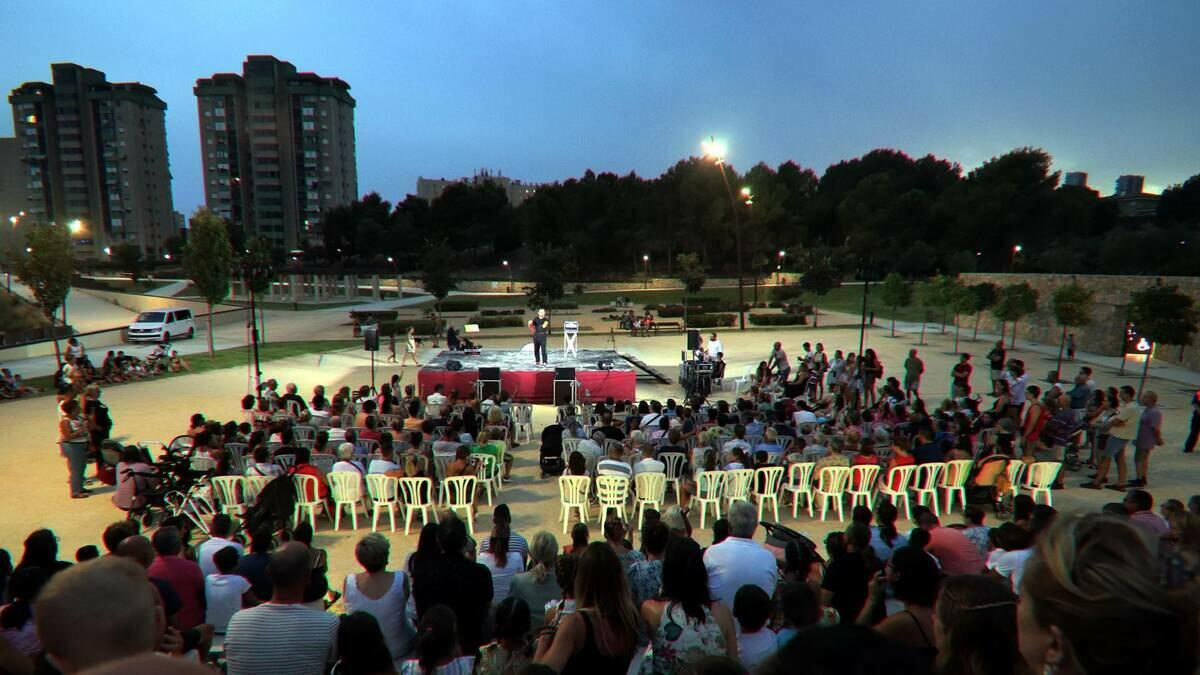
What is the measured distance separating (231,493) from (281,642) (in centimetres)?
497

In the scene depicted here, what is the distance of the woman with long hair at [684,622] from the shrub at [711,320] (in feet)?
98.9

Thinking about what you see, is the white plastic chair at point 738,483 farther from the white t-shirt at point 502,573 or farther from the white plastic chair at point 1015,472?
the white t-shirt at point 502,573

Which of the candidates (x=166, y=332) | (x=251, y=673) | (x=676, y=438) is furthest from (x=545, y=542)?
(x=166, y=332)

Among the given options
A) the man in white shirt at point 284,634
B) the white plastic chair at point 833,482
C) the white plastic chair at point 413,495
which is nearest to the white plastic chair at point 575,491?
the white plastic chair at point 413,495

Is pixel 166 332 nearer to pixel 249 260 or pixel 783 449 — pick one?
pixel 249 260

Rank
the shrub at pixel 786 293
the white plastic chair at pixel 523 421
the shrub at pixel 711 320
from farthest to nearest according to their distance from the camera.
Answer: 1. the shrub at pixel 786 293
2. the shrub at pixel 711 320
3. the white plastic chair at pixel 523 421

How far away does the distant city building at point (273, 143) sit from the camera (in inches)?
4262

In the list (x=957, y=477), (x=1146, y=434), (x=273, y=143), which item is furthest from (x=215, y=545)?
(x=273, y=143)

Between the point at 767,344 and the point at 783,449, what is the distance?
18.1 m

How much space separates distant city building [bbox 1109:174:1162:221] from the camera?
75438 millimetres

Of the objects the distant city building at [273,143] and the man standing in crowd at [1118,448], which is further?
the distant city building at [273,143]

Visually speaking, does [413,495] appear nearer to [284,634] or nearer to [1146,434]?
[284,634]

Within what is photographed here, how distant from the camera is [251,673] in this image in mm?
3348

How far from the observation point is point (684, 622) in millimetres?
Result: 3037
